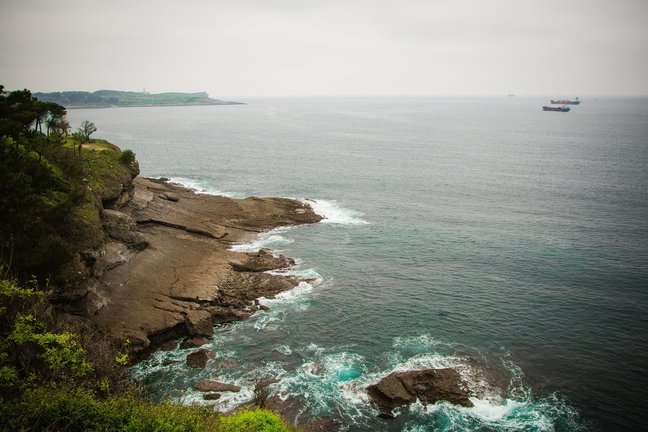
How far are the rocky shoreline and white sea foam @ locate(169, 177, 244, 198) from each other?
1591 centimetres

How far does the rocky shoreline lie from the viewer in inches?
1750

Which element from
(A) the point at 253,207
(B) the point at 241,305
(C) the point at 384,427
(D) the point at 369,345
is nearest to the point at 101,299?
(B) the point at 241,305

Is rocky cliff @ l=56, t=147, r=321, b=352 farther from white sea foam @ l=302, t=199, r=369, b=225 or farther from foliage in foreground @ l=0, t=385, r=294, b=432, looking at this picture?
foliage in foreground @ l=0, t=385, r=294, b=432

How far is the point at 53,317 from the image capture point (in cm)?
3356

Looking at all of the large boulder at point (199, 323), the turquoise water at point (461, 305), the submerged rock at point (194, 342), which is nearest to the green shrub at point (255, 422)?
the turquoise water at point (461, 305)

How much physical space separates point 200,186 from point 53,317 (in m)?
75.1

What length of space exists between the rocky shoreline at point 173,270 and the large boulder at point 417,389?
65.8 feet

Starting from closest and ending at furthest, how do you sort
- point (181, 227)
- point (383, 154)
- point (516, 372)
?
point (516, 372) < point (181, 227) < point (383, 154)

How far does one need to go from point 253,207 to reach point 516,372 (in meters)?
59.0

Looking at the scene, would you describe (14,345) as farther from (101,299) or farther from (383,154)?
(383,154)

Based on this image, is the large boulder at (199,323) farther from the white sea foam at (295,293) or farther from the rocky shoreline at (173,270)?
the white sea foam at (295,293)

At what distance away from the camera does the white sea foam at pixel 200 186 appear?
99062mm

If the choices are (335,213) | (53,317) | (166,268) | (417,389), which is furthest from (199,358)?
(335,213)

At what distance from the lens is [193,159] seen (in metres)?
146
